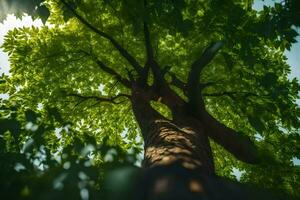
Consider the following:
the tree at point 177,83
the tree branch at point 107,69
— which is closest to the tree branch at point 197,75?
the tree at point 177,83

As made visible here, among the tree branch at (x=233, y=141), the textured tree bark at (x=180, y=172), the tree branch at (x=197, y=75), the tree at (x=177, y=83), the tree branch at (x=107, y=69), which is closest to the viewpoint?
the textured tree bark at (x=180, y=172)

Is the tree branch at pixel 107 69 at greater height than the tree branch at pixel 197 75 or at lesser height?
greater

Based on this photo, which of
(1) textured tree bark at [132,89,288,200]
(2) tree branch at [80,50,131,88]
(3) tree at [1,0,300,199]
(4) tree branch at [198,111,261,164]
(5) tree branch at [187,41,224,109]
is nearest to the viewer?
(1) textured tree bark at [132,89,288,200]

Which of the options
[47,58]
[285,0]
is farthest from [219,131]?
[47,58]

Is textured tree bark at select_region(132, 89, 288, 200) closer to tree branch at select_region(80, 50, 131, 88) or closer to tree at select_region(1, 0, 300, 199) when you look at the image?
tree at select_region(1, 0, 300, 199)

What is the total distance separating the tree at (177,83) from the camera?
A: 427 centimetres

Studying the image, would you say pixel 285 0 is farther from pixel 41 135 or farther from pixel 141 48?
pixel 141 48

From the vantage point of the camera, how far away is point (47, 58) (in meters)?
9.95

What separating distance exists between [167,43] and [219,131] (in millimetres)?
4925

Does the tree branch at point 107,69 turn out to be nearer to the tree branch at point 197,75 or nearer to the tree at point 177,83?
the tree at point 177,83

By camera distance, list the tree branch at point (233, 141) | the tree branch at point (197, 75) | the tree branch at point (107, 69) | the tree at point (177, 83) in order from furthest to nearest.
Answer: the tree branch at point (107, 69) < the tree branch at point (233, 141) < the tree branch at point (197, 75) < the tree at point (177, 83)

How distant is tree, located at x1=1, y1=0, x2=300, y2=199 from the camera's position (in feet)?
14.0

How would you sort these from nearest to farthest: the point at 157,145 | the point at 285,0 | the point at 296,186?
1. the point at 157,145
2. the point at 285,0
3. the point at 296,186

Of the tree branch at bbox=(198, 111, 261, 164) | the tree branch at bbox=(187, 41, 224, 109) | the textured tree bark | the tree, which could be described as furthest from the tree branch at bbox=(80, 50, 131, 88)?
the textured tree bark
